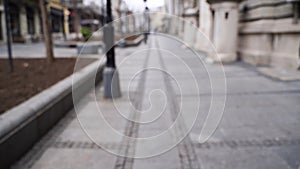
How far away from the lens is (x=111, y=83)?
5770mm

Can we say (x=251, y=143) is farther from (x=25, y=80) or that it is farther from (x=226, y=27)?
(x=226, y=27)

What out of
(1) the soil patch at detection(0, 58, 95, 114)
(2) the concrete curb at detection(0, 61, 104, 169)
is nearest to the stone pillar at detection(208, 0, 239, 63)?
(1) the soil patch at detection(0, 58, 95, 114)

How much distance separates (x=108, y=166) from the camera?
3086 millimetres

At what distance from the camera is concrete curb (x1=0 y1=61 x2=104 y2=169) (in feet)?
9.73

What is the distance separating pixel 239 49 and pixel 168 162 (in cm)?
1010

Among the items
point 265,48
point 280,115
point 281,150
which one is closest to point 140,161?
point 281,150

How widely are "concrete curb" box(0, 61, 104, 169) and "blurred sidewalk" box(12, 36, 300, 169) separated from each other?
0.42ft

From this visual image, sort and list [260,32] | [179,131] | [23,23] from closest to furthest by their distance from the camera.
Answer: [179,131] → [260,32] → [23,23]

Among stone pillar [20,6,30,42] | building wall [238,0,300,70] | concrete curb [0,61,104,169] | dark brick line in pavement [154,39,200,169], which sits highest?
stone pillar [20,6,30,42]

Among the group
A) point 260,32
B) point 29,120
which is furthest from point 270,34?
point 29,120

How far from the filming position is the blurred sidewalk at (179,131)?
3.18 m

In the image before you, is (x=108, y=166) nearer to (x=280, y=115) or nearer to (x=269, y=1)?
(x=280, y=115)

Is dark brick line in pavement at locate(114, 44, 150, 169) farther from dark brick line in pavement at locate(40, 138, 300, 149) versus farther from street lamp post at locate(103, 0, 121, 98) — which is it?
street lamp post at locate(103, 0, 121, 98)

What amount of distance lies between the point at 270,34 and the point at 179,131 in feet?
24.3
